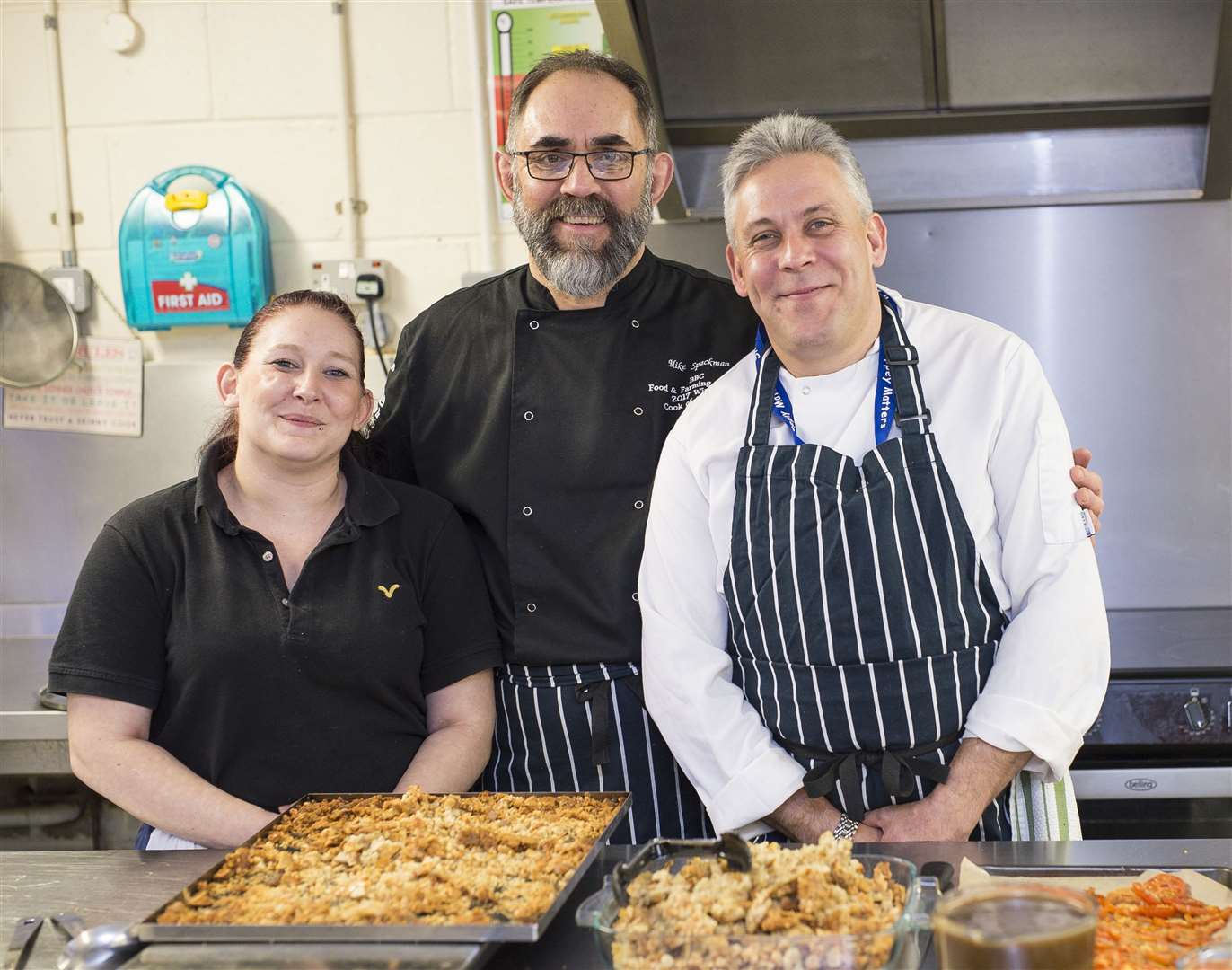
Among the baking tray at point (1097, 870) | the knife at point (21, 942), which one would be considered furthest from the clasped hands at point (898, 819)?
the knife at point (21, 942)

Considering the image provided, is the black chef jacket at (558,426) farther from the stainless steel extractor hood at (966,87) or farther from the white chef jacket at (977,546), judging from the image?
the stainless steel extractor hood at (966,87)

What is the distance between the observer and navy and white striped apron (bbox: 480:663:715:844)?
1917 millimetres

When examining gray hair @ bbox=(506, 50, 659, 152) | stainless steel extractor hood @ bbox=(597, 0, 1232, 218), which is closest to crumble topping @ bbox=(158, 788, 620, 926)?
gray hair @ bbox=(506, 50, 659, 152)

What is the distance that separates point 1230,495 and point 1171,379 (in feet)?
0.98

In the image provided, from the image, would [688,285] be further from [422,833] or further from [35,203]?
[35,203]

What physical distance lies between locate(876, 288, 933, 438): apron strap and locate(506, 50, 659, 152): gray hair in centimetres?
58

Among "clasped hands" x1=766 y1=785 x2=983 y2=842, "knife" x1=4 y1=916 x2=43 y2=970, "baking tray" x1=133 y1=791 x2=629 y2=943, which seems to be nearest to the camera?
"baking tray" x1=133 y1=791 x2=629 y2=943

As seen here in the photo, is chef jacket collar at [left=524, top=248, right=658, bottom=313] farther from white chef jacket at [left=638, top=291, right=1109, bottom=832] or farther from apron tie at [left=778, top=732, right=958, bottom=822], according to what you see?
apron tie at [left=778, top=732, right=958, bottom=822]

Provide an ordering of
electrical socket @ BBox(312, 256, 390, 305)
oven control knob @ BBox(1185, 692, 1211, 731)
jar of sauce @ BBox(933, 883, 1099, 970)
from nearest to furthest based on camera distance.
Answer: jar of sauce @ BBox(933, 883, 1099, 970), oven control knob @ BBox(1185, 692, 1211, 731), electrical socket @ BBox(312, 256, 390, 305)

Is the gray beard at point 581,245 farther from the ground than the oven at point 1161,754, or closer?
farther from the ground

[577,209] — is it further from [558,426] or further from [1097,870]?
[1097,870]

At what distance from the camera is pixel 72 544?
317 cm

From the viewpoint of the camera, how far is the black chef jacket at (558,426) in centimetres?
194

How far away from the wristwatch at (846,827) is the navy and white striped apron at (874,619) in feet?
0.03
